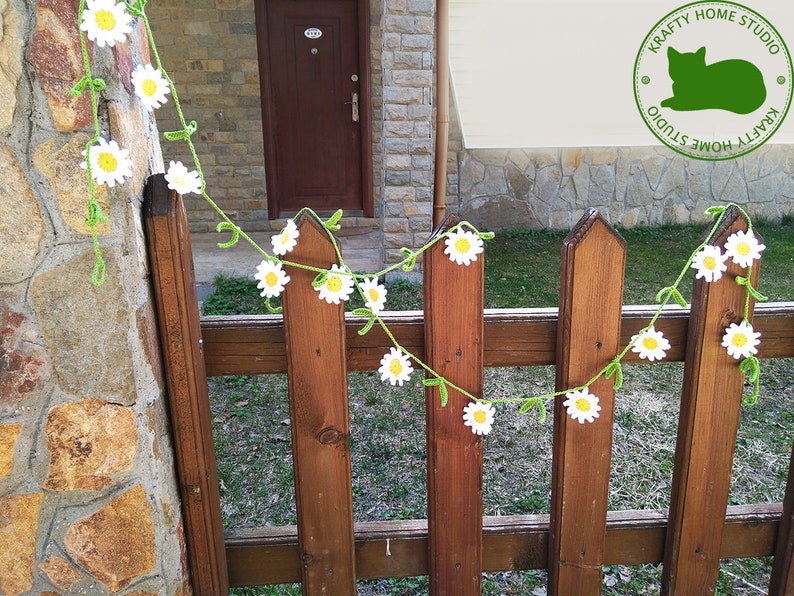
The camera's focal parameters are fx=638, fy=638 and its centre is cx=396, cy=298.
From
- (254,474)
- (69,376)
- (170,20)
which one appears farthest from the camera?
(170,20)

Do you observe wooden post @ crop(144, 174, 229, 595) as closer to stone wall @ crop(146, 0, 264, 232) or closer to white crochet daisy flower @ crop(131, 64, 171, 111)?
white crochet daisy flower @ crop(131, 64, 171, 111)

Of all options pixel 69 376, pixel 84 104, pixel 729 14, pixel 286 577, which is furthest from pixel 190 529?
pixel 729 14

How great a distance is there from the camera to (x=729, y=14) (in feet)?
22.3

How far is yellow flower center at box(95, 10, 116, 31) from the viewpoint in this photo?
1.03 m

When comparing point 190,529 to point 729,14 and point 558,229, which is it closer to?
point 558,229

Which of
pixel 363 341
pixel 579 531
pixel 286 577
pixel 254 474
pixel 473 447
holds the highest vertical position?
pixel 363 341

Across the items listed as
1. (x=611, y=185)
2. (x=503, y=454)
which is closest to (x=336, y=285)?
(x=503, y=454)

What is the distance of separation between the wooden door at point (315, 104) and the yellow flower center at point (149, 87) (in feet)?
20.1

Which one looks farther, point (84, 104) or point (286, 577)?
point (286, 577)

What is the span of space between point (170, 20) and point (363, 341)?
625 centimetres

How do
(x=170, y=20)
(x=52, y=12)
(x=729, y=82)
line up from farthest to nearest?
1. (x=729, y=82)
2. (x=170, y=20)
3. (x=52, y=12)

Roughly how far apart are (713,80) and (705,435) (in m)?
6.94

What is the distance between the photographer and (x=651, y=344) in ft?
A: 4.77

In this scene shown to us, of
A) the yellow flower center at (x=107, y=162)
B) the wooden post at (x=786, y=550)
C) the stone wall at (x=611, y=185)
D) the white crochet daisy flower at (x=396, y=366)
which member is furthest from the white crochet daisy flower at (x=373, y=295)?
the stone wall at (x=611, y=185)
